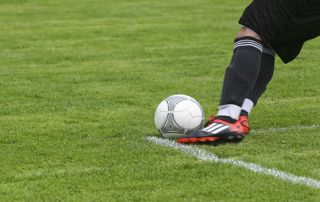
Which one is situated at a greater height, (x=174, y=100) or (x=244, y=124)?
(x=174, y=100)

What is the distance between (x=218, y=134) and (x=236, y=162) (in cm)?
64

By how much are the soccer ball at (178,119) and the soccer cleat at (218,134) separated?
5.1 inches

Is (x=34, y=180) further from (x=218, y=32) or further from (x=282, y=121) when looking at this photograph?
(x=218, y=32)

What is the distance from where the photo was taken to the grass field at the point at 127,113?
4.56 m

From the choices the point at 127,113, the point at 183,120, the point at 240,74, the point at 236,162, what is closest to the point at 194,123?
the point at 183,120

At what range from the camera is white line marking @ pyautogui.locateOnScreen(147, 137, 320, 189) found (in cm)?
465

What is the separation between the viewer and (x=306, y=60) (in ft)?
33.8

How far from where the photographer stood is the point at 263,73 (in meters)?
6.27

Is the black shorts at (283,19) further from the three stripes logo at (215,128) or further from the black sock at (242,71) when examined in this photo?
the three stripes logo at (215,128)

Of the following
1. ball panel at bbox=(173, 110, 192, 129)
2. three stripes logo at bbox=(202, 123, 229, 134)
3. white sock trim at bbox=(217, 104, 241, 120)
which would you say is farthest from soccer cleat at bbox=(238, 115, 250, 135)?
ball panel at bbox=(173, 110, 192, 129)

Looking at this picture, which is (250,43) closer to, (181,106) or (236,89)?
(236,89)

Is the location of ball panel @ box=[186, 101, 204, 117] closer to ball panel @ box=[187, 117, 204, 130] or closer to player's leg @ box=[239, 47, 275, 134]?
ball panel @ box=[187, 117, 204, 130]

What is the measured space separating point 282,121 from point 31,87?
9.28ft

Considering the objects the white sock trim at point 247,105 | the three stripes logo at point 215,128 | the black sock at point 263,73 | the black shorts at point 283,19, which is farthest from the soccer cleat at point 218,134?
the black shorts at point 283,19
